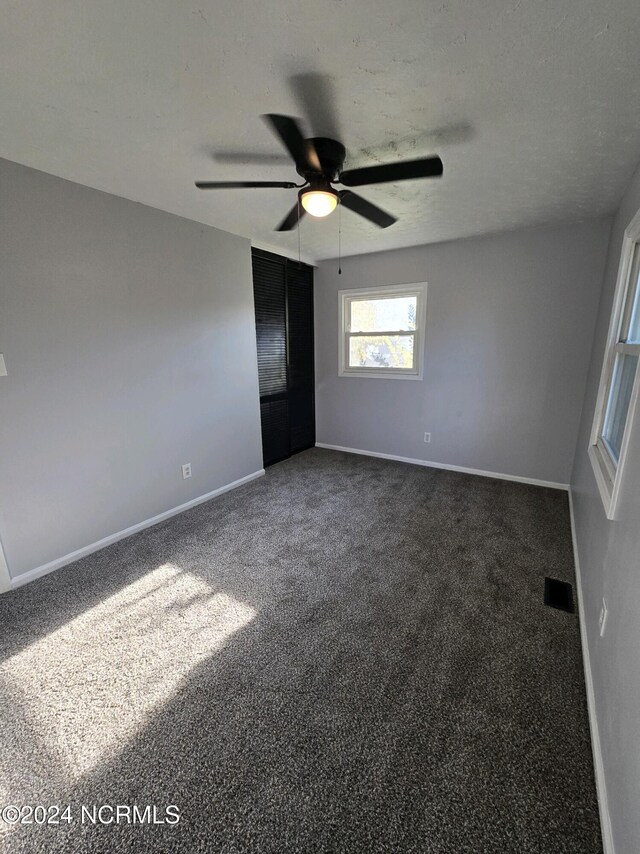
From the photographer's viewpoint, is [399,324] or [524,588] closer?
[524,588]

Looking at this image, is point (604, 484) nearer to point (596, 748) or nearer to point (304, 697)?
point (596, 748)

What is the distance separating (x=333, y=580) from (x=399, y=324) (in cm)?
296

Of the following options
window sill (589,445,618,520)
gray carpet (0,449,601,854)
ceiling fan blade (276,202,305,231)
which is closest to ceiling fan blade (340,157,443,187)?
ceiling fan blade (276,202,305,231)

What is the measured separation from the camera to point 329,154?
172 centimetres

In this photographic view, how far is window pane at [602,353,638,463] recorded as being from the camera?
188cm

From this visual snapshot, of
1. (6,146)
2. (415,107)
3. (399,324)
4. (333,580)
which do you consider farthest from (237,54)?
(399,324)

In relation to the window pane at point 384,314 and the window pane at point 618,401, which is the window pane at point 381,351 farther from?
the window pane at point 618,401

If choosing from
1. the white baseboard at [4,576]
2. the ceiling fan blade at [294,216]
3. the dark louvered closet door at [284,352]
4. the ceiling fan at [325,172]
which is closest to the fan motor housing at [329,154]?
the ceiling fan at [325,172]

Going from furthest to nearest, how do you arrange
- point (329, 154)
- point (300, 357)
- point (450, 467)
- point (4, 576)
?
point (300, 357) → point (450, 467) → point (4, 576) → point (329, 154)

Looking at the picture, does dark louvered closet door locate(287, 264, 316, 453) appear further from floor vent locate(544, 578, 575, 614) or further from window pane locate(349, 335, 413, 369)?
floor vent locate(544, 578, 575, 614)

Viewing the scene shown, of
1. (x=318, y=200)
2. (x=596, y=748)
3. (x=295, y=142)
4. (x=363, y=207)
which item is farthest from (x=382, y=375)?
(x=596, y=748)

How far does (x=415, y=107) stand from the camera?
1.54 meters

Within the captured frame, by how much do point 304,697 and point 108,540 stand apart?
6.22 feet

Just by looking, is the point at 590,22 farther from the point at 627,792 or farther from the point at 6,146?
the point at 6,146
